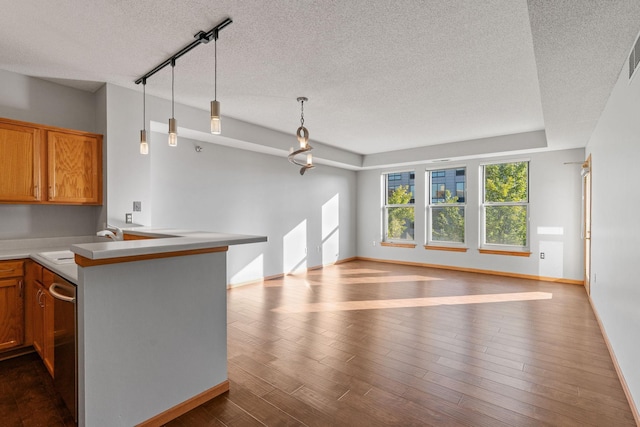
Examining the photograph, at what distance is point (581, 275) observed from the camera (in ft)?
18.1

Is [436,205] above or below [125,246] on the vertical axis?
above

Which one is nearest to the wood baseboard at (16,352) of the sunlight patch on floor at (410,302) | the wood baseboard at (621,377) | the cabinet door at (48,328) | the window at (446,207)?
the cabinet door at (48,328)

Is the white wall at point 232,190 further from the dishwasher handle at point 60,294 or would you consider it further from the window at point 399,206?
the dishwasher handle at point 60,294

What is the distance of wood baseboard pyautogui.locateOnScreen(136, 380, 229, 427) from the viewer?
1.90 m

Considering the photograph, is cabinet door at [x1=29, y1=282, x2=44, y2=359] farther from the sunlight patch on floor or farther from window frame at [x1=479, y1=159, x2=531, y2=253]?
window frame at [x1=479, y1=159, x2=531, y2=253]

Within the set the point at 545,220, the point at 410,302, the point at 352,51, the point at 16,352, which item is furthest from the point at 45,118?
the point at 545,220

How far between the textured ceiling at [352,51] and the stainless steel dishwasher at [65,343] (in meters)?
1.89

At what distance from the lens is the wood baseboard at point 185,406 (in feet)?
6.24

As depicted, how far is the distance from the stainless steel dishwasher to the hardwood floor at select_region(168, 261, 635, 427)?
2.10 feet

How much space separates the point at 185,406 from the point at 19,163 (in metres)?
2.74

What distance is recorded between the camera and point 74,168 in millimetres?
3350

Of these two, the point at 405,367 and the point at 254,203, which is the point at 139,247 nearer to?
the point at 405,367

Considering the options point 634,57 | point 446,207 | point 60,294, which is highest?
point 634,57

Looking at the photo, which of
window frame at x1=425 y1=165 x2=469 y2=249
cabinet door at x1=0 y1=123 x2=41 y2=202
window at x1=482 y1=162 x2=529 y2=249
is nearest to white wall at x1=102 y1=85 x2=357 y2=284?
cabinet door at x1=0 y1=123 x2=41 y2=202
